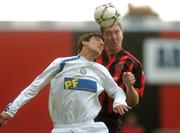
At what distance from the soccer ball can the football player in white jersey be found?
754 mm

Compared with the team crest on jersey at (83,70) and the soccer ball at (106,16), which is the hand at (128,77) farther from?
the soccer ball at (106,16)

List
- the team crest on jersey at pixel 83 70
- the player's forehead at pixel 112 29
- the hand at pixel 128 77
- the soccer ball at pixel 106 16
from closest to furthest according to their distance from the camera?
the hand at pixel 128 77, the team crest on jersey at pixel 83 70, the player's forehead at pixel 112 29, the soccer ball at pixel 106 16

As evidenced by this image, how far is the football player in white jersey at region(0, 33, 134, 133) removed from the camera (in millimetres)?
8109

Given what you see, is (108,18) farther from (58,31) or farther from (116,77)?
(58,31)

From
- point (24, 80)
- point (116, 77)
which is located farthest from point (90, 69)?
point (24, 80)

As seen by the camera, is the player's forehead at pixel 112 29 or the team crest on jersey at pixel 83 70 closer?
the team crest on jersey at pixel 83 70

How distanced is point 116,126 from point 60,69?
4.23 feet

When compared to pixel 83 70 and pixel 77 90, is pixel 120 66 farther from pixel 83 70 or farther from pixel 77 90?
pixel 77 90

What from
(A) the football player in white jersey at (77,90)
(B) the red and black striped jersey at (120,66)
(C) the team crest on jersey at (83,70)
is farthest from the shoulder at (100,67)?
(B) the red and black striped jersey at (120,66)

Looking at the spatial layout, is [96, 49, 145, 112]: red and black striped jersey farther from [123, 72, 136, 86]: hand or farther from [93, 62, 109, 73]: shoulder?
[123, 72, 136, 86]: hand

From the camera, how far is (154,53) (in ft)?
66.8

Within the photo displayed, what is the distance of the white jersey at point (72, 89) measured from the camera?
319 inches

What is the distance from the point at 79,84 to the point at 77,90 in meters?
0.06

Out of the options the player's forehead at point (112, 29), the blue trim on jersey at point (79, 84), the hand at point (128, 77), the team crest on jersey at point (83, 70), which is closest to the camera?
the hand at point (128, 77)
